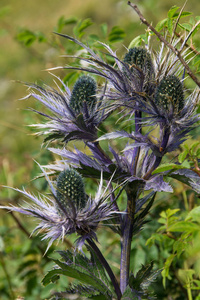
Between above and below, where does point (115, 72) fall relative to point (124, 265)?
above

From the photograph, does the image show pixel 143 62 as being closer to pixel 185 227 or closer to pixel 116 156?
pixel 116 156

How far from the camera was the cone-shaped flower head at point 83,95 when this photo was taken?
1176 mm

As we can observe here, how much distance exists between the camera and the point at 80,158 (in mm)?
1174

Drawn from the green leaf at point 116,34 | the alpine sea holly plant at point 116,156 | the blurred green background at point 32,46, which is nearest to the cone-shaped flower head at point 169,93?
the alpine sea holly plant at point 116,156

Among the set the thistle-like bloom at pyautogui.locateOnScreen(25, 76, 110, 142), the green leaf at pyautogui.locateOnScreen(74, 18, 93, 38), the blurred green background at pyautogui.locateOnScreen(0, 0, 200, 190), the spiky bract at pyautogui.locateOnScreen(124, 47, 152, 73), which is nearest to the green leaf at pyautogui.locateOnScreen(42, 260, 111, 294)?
the thistle-like bloom at pyautogui.locateOnScreen(25, 76, 110, 142)

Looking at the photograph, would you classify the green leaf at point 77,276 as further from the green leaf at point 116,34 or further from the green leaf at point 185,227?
the green leaf at point 116,34

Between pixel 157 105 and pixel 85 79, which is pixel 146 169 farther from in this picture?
pixel 85 79

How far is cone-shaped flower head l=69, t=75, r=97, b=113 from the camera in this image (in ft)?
3.86

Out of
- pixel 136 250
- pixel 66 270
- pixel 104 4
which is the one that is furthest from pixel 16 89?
pixel 66 270

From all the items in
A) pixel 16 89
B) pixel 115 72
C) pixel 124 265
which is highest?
pixel 16 89

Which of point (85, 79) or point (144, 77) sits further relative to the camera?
point (85, 79)

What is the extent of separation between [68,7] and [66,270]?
36.3 feet

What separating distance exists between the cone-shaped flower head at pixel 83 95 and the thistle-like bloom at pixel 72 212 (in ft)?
0.65

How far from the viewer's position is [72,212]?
106cm
